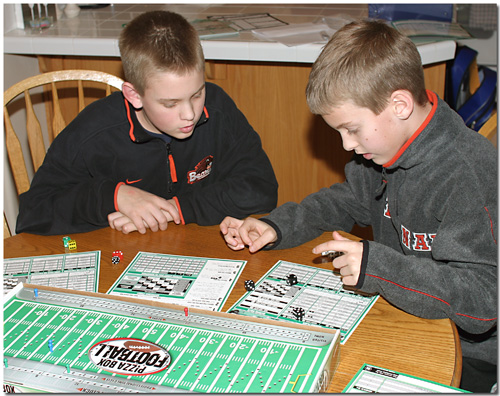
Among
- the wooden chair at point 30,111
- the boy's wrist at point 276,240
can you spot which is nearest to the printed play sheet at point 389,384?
the boy's wrist at point 276,240

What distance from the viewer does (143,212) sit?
147 cm

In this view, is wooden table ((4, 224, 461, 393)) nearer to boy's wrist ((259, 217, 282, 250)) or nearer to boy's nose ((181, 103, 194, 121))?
boy's wrist ((259, 217, 282, 250))

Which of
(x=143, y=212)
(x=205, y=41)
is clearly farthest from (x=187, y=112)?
(x=205, y=41)

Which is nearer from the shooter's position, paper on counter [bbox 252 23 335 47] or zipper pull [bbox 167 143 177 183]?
zipper pull [bbox 167 143 177 183]

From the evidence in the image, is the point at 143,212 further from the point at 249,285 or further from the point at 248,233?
the point at 249,285

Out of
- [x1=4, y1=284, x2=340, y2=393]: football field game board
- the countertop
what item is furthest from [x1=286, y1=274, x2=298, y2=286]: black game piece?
the countertop

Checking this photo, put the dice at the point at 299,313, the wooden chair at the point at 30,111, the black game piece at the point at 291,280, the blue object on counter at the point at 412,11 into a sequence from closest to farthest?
the dice at the point at 299,313 → the black game piece at the point at 291,280 → the wooden chair at the point at 30,111 → the blue object on counter at the point at 412,11

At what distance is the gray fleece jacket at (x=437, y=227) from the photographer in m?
1.10

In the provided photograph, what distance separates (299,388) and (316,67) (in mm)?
699

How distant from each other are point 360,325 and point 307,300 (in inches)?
4.8

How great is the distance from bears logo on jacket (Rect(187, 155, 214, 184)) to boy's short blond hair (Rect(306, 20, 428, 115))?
0.57 metres

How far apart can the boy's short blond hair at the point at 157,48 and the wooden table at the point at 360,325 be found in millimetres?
400

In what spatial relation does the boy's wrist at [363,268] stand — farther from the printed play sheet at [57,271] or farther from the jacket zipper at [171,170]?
the jacket zipper at [171,170]

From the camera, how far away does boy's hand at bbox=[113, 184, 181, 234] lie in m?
1.46
